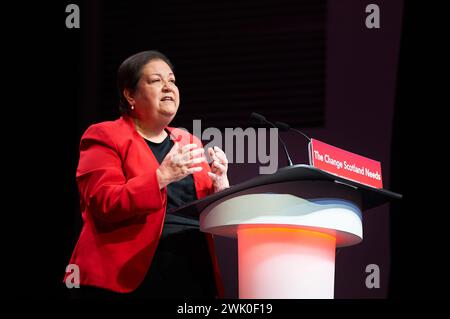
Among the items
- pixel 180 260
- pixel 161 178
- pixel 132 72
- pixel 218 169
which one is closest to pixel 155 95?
pixel 132 72

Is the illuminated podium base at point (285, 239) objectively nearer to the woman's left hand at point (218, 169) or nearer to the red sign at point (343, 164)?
the red sign at point (343, 164)

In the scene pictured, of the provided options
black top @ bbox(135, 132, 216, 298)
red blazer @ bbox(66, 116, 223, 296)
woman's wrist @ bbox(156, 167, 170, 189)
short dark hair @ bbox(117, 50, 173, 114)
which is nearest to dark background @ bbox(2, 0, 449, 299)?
black top @ bbox(135, 132, 216, 298)

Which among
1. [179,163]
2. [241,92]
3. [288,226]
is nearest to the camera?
[288,226]

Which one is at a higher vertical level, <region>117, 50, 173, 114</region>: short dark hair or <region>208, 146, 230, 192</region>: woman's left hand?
<region>117, 50, 173, 114</region>: short dark hair

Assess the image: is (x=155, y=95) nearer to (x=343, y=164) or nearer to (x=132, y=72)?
(x=132, y=72)

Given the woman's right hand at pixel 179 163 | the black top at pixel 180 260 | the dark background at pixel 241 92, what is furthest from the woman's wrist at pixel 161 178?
the dark background at pixel 241 92

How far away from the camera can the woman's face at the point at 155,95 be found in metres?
2.71

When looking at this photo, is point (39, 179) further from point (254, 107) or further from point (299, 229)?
point (299, 229)

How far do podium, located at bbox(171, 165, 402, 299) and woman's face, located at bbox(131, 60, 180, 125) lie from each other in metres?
0.66

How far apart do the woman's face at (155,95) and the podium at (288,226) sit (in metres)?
0.66

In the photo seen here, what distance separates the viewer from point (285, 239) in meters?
2.11

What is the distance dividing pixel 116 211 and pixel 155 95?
24.0 inches

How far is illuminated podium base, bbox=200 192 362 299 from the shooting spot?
6.82 ft

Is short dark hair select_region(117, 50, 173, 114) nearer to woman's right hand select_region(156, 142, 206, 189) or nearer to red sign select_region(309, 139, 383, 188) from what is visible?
woman's right hand select_region(156, 142, 206, 189)
